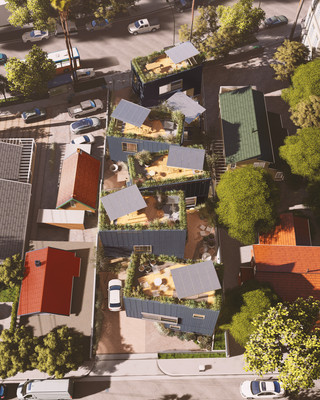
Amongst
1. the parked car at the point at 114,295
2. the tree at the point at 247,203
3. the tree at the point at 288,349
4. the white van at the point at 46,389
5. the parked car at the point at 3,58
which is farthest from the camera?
the parked car at the point at 3,58

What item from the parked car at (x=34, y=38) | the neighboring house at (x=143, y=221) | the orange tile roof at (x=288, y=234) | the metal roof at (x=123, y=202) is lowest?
the orange tile roof at (x=288, y=234)

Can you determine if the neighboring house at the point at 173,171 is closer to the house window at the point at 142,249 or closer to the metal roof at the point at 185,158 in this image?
the metal roof at the point at 185,158

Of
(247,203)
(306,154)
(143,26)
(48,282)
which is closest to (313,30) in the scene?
(306,154)

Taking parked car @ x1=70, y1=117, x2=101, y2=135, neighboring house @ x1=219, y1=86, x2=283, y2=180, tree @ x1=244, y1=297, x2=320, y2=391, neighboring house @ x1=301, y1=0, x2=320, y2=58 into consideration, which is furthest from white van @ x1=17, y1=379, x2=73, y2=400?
neighboring house @ x1=301, y1=0, x2=320, y2=58

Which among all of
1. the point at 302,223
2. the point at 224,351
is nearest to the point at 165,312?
the point at 224,351

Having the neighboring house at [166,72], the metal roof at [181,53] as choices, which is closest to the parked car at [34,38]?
the neighboring house at [166,72]

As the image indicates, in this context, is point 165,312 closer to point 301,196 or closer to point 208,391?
point 208,391
